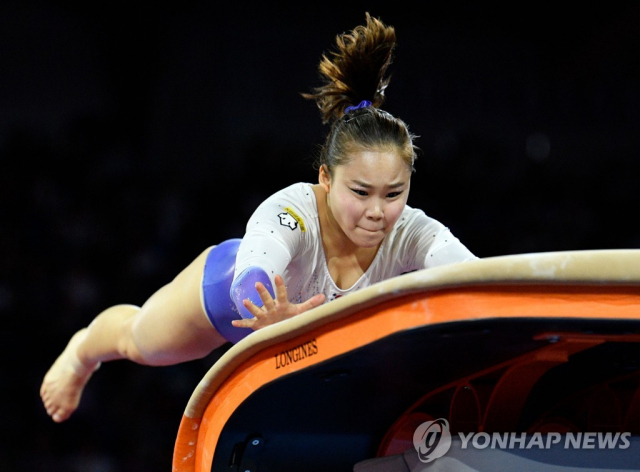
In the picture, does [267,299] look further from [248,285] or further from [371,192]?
[371,192]

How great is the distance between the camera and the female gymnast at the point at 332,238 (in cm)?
139

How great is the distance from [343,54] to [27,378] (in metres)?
2.06

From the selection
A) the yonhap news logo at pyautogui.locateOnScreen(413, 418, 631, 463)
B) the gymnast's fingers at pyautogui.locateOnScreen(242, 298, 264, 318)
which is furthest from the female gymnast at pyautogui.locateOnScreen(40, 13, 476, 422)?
the yonhap news logo at pyautogui.locateOnScreen(413, 418, 631, 463)

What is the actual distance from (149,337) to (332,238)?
1.85ft

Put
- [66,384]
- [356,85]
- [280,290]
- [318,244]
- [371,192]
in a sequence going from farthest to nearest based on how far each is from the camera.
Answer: [66,384] < [356,85] < [318,244] < [371,192] < [280,290]

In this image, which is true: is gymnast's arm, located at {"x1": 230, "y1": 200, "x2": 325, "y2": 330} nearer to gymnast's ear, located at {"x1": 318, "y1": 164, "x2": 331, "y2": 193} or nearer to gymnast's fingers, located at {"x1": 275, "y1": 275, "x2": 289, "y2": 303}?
gymnast's fingers, located at {"x1": 275, "y1": 275, "x2": 289, "y2": 303}

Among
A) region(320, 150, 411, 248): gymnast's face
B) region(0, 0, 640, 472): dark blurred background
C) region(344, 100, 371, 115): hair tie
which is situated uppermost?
region(0, 0, 640, 472): dark blurred background

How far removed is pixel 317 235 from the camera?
60.1 inches

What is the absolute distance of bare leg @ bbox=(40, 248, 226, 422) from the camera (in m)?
1.69

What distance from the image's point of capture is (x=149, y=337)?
174cm

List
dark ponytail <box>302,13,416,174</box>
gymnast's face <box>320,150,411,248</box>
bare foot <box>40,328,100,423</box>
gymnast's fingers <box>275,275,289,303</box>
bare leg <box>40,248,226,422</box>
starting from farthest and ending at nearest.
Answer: bare foot <box>40,328,100,423</box> → bare leg <box>40,248,226,422</box> → dark ponytail <box>302,13,416,174</box> → gymnast's face <box>320,150,411,248</box> → gymnast's fingers <box>275,275,289,303</box>

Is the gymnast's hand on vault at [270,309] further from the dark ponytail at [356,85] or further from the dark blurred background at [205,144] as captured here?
the dark blurred background at [205,144]

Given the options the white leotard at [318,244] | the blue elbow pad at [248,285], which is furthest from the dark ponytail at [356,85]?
the blue elbow pad at [248,285]

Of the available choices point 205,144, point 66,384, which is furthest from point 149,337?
point 205,144
